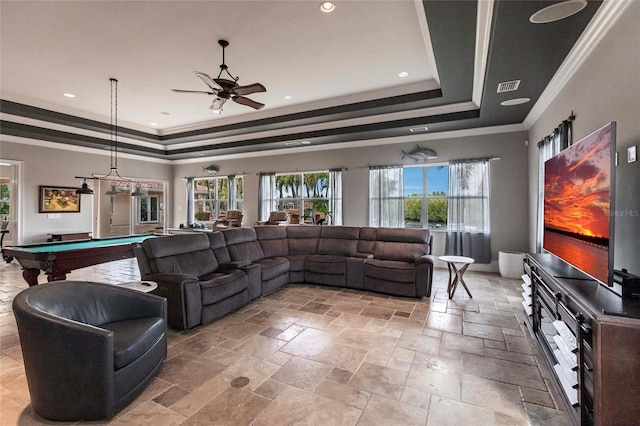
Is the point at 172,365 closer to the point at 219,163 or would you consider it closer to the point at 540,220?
the point at 540,220

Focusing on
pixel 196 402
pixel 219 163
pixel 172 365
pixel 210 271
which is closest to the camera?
pixel 196 402

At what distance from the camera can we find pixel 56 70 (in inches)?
170

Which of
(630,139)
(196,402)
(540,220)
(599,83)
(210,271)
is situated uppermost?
(599,83)

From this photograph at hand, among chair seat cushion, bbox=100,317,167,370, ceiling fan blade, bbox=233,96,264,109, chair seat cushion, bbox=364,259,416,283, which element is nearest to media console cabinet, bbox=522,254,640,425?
chair seat cushion, bbox=364,259,416,283

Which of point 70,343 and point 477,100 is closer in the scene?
point 70,343

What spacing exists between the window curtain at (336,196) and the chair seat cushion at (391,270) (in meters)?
2.81

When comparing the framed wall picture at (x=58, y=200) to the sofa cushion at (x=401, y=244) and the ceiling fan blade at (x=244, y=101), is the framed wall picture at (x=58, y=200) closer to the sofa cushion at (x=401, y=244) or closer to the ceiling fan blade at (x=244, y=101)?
the ceiling fan blade at (x=244, y=101)

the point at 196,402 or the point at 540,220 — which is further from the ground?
the point at 540,220

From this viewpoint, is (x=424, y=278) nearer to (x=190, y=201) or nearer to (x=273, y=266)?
(x=273, y=266)

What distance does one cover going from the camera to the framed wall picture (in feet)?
23.1

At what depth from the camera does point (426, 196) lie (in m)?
6.70

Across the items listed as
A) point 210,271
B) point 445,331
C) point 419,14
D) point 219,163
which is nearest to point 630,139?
point 419,14

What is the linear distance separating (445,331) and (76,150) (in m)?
9.31

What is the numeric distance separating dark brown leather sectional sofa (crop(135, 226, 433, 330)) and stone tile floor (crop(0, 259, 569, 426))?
0.30 metres
